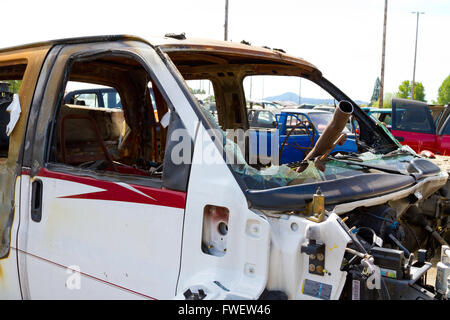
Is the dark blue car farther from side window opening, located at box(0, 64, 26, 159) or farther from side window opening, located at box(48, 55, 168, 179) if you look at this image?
side window opening, located at box(0, 64, 26, 159)

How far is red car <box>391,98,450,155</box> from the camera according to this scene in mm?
9367

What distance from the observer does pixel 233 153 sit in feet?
7.06

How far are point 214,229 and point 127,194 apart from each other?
0.50m

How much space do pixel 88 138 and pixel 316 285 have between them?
2560 millimetres

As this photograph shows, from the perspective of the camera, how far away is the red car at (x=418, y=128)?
9367 millimetres

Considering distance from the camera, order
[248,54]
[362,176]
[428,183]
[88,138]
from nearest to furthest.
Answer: [362,176], [248,54], [428,183], [88,138]

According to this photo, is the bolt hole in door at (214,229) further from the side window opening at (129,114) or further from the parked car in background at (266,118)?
the parked car in background at (266,118)

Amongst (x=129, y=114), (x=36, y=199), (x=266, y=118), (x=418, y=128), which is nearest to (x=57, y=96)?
(x=36, y=199)

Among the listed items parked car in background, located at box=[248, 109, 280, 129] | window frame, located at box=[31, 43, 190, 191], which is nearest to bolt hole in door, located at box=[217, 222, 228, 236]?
window frame, located at box=[31, 43, 190, 191]

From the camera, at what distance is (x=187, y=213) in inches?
80.3

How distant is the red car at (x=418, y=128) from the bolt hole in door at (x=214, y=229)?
27.1 ft

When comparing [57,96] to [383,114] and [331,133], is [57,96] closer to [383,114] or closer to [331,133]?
[331,133]

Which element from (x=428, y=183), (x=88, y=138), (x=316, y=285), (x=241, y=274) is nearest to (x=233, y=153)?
(x=241, y=274)
